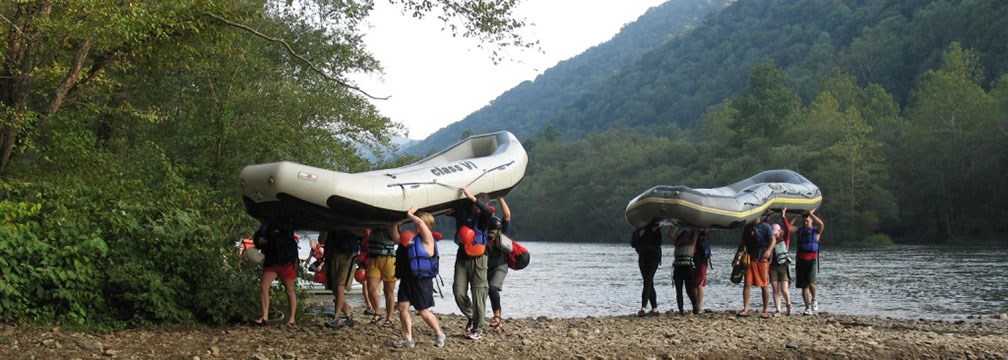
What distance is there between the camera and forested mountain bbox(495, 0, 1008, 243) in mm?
52406

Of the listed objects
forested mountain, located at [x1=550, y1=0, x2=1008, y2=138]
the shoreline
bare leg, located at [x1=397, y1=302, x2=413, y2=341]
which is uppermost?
forested mountain, located at [x1=550, y1=0, x2=1008, y2=138]

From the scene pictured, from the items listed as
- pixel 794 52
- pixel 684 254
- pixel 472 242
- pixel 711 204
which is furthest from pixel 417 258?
pixel 794 52

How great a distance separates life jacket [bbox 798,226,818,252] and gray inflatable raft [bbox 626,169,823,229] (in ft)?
2.71

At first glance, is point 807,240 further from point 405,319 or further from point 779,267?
point 405,319

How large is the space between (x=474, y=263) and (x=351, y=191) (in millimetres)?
1480

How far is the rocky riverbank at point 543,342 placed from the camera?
8.00 metres

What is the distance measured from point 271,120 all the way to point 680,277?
9.80 m

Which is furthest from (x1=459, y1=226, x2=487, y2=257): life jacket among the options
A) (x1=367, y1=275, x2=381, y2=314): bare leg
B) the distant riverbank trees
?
the distant riverbank trees

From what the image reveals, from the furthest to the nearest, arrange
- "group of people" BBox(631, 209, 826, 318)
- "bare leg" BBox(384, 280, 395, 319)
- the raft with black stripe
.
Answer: "group of people" BBox(631, 209, 826, 318) < "bare leg" BBox(384, 280, 395, 319) < the raft with black stripe

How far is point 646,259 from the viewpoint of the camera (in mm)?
12531

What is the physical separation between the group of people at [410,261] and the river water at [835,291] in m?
5.46

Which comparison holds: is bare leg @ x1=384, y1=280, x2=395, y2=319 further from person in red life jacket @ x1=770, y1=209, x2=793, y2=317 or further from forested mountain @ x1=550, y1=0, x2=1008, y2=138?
forested mountain @ x1=550, y1=0, x2=1008, y2=138

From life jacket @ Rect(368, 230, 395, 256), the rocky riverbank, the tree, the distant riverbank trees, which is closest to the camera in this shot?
the rocky riverbank

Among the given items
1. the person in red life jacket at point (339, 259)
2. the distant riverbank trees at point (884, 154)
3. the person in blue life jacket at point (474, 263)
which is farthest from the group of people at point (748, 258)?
the distant riverbank trees at point (884, 154)
